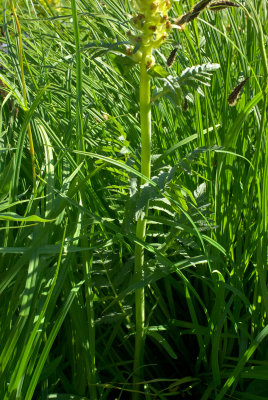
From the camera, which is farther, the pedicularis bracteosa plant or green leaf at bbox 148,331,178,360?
green leaf at bbox 148,331,178,360

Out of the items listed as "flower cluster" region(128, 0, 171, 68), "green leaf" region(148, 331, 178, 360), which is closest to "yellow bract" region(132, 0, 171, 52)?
"flower cluster" region(128, 0, 171, 68)

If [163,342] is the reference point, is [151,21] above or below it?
above

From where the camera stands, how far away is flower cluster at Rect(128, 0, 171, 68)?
3.30ft

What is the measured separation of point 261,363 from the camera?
46.3 inches

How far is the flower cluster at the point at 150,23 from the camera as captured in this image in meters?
1.00

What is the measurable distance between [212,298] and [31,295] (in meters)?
0.54

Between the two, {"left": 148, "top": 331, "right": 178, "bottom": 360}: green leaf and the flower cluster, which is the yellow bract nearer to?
the flower cluster

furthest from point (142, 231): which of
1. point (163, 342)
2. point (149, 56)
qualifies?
point (149, 56)

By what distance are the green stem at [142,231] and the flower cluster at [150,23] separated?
2cm

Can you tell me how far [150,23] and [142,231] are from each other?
422mm

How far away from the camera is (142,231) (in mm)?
1141

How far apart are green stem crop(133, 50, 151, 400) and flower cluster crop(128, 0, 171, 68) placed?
19 mm

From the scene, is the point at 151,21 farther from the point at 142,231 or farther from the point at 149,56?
the point at 142,231

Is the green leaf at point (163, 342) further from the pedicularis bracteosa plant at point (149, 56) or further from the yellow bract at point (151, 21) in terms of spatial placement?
the yellow bract at point (151, 21)
